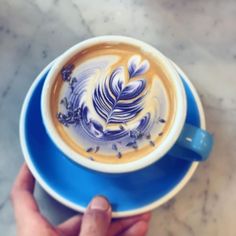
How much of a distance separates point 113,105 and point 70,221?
5.8 inches

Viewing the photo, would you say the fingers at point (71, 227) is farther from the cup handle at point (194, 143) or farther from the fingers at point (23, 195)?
the cup handle at point (194, 143)

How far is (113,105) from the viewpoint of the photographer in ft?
1.93

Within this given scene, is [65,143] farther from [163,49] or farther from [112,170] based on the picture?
[163,49]

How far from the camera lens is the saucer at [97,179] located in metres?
0.61

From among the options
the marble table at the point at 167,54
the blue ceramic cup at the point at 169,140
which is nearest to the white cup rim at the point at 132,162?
the blue ceramic cup at the point at 169,140

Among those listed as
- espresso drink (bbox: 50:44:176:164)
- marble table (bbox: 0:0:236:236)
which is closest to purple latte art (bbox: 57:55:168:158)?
espresso drink (bbox: 50:44:176:164)

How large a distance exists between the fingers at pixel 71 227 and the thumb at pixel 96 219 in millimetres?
40

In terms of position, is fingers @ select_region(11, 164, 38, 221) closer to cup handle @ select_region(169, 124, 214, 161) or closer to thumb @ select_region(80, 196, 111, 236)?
thumb @ select_region(80, 196, 111, 236)

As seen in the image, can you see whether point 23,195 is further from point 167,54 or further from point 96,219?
point 167,54

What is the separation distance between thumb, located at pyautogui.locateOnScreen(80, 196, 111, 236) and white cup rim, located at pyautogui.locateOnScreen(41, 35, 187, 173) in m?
0.04

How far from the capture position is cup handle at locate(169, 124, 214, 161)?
0.57 m

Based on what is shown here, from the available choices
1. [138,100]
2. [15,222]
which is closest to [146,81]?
[138,100]

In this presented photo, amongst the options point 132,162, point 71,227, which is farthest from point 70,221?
point 132,162

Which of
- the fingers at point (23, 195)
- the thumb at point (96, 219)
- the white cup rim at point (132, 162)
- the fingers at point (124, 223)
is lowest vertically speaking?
the fingers at point (23, 195)
